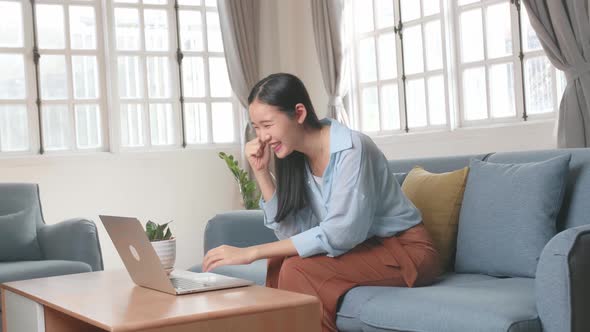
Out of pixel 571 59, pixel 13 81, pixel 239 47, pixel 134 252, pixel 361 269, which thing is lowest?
pixel 361 269

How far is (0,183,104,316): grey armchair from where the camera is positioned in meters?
4.26

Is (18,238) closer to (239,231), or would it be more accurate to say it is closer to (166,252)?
(239,231)

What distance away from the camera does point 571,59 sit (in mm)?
4457

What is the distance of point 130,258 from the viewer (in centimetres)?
256

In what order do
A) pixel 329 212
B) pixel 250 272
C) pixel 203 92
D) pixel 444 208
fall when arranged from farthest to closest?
pixel 203 92
pixel 250 272
pixel 444 208
pixel 329 212

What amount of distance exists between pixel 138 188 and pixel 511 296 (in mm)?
4410

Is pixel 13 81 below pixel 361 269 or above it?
above

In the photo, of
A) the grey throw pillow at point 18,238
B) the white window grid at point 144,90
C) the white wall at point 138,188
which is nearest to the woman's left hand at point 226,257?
the grey throw pillow at point 18,238

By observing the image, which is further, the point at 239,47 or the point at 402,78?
the point at 239,47

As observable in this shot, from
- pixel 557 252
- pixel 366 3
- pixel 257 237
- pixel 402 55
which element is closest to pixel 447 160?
pixel 257 237

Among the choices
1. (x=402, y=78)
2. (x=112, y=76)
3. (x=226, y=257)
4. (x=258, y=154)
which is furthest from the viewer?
(x=112, y=76)

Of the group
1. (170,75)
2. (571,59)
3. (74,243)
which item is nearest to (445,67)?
(571,59)

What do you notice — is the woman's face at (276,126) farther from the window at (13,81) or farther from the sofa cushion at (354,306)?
the window at (13,81)

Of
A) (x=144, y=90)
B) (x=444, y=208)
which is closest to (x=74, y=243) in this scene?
(x=444, y=208)
